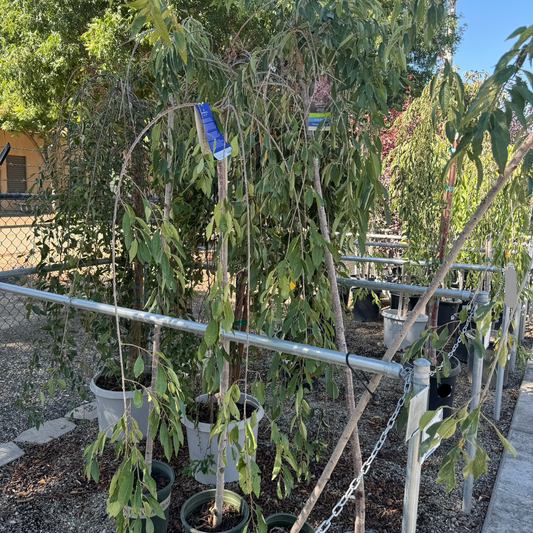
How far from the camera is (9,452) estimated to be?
8.66ft

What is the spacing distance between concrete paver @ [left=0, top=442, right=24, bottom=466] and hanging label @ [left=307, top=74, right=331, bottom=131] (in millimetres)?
2397

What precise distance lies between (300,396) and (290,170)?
0.76 metres

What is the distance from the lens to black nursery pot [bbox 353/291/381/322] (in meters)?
5.73

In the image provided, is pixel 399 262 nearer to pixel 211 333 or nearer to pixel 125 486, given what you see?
pixel 211 333

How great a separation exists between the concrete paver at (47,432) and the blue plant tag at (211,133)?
88.3 inches

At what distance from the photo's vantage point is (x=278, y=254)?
71.1 inches

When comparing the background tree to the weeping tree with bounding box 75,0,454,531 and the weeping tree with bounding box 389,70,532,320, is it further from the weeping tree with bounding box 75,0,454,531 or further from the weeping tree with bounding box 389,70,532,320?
the weeping tree with bounding box 75,0,454,531

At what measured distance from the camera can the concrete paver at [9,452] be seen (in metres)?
2.57

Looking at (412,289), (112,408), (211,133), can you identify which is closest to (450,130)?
(211,133)

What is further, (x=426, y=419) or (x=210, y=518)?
(x=210, y=518)

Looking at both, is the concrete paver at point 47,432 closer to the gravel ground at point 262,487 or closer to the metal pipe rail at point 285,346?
the gravel ground at point 262,487

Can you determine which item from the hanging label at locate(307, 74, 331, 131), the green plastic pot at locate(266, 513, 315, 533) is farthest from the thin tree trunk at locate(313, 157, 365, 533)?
the green plastic pot at locate(266, 513, 315, 533)

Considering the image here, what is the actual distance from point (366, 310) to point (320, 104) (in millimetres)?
4376

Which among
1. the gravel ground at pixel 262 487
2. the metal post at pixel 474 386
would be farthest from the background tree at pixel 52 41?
the metal post at pixel 474 386
